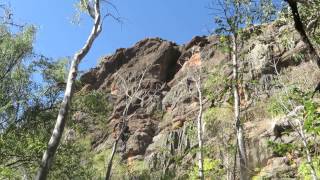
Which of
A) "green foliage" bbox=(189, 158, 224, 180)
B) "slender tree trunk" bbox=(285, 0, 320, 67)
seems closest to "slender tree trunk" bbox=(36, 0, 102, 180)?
"slender tree trunk" bbox=(285, 0, 320, 67)

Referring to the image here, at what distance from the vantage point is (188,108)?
54.3 meters

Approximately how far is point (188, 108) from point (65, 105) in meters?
41.8

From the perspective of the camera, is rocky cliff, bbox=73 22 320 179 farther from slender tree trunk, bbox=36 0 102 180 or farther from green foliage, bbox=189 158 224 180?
slender tree trunk, bbox=36 0 102 180

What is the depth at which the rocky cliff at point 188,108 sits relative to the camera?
33812 millimetres

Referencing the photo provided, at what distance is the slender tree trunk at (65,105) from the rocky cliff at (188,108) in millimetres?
6527

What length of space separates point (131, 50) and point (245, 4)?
55.0 m

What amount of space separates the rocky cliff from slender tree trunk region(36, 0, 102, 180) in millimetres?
6527

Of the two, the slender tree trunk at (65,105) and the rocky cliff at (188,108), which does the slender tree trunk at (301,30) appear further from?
the rocky cliff at (188,108)

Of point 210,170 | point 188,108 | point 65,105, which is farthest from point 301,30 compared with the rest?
point 188,108

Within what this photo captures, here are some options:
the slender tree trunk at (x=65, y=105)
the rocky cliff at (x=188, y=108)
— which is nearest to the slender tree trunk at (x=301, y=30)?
the slender tree trunk at (x=65, y=105)

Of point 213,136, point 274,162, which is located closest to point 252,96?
point 213,136

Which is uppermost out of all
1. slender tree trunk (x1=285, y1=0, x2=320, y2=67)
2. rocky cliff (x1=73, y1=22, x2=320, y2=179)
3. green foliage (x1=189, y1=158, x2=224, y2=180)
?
rocky cliff (x1=73, y1=22, x2=320, y2=179)

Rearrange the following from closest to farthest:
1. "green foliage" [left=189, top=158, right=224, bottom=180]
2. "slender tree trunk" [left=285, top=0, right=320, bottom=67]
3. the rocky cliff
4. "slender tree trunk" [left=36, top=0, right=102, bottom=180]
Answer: "slender tree trunk" [left=285, top=0, right=320, bottom=67]
"slender tree trunk" [left=36, top=0, right=102, bottom=180]
"green foliage" [left=189, top=158, right=224, bottom=180]
the rocky cliff

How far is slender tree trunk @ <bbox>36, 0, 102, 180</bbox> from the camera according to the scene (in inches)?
450
